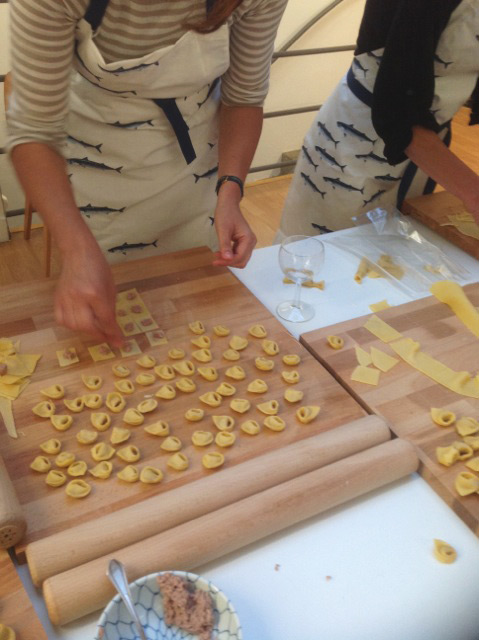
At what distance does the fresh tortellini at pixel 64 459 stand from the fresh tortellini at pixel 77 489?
0.03 metres

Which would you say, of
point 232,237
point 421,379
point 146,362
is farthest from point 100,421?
point 421,379

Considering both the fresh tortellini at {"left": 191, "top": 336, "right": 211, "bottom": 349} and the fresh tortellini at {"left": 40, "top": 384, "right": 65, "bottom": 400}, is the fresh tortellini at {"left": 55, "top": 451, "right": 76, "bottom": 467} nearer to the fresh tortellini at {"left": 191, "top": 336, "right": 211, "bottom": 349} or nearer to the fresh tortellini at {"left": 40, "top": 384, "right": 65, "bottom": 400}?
the fresh tortellini at {"left": 40, "top": 384, "right": 65, "bottom": 400}

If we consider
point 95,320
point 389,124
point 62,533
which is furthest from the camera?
point 389,124

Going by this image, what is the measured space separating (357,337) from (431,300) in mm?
208

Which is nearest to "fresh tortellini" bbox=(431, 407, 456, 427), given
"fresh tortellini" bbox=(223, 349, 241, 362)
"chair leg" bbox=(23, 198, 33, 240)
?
"fresh tortellini" bbox=(223, 349, 241, 362)

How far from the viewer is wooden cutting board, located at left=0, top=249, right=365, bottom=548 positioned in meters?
0.72

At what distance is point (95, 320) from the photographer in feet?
2.70

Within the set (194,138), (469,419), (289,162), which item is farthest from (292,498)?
(289,162)

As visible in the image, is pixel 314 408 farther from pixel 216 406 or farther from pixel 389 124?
pixel 389 124

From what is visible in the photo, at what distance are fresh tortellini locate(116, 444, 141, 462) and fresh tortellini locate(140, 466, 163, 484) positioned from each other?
2 centimetres

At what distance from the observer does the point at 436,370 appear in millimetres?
952

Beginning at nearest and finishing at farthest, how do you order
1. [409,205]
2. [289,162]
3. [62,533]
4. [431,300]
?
[62,533], [431,300], [409,205], [289,162]

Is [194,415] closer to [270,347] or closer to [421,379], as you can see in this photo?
[270,347]

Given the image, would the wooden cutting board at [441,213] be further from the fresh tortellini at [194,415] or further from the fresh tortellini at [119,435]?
the fresh tortellini at [119,435]
